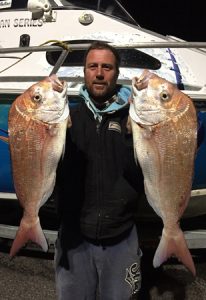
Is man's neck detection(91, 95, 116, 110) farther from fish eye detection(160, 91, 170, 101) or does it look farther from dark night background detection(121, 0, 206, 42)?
dark night background detection(121, 0, 206, 42)

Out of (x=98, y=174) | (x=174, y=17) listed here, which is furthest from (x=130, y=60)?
(x=174, y=17)

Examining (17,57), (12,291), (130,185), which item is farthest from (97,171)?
(17,57)

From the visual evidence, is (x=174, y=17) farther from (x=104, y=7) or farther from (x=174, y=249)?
(x=174, y=249)

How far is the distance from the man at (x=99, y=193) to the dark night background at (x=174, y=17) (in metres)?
8.79

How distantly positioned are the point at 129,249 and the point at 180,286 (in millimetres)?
1508

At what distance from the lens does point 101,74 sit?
2.57m

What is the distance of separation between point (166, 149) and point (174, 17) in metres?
11.1

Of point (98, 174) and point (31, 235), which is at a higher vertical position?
point (98, 174)

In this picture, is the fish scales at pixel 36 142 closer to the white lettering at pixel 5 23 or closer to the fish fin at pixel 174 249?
the fish fin at pixel 174 249

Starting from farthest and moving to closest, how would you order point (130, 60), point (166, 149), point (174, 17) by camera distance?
point (174, 17), point (130, 60), point (166, 149)

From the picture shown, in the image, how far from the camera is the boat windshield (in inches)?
209

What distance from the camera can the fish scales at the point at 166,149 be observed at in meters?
2.29

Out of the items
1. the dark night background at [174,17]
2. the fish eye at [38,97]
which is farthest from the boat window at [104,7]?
the dark night background at [174,17]

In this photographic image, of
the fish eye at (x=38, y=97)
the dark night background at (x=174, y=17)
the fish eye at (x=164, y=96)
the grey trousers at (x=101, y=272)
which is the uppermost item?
the fish eye at (x=164, y=96)
